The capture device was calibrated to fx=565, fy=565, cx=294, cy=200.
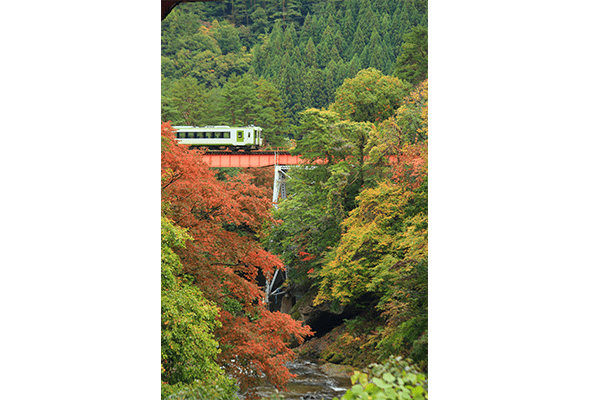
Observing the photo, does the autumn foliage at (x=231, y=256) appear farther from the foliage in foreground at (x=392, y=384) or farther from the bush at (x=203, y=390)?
the foliage in foreground at (x=392, y=384)

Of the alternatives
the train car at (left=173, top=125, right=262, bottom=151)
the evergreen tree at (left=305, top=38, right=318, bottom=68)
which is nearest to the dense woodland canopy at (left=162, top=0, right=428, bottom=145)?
the evergreen tree at (left=305, top=38, right=318, bottom=68)

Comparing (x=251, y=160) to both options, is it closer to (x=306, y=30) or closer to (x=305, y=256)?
(x=306, y=30)

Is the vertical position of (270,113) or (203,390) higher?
(270,113)

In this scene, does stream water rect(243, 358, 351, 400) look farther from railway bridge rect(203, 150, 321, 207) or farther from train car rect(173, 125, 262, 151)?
train car rect(173, 125, 262, 151)

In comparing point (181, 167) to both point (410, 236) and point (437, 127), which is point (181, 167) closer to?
point (410, 236)

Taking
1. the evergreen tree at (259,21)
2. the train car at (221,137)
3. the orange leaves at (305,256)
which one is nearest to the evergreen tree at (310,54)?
the evergreen tree at (259,21)

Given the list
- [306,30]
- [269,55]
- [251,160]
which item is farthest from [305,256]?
[306,30]
